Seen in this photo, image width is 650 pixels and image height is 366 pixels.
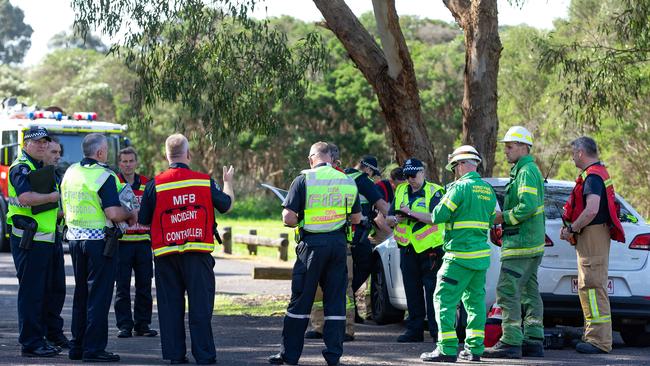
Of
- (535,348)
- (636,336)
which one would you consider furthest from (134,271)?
(636,336)

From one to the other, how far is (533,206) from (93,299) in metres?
3.60

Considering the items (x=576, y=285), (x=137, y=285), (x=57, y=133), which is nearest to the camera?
(x=576, y=285)

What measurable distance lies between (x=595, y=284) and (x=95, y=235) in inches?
165

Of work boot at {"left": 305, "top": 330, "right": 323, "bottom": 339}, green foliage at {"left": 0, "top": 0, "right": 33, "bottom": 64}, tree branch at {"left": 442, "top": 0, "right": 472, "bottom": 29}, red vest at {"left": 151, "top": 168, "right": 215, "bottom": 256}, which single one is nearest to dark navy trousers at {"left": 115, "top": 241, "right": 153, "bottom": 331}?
work boot at {"left": 305, "top": 330, "right": 323, "bottom": 339}

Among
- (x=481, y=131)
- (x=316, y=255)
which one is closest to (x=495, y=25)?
(x=481, y=131)

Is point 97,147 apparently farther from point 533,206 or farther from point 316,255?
point 533,206

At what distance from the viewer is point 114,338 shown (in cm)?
1156

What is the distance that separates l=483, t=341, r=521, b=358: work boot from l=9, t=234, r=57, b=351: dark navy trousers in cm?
364

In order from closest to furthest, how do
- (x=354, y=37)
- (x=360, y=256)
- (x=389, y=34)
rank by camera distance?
(x=360, y=256) < (x=354, y=37) < (x=389, y=34)

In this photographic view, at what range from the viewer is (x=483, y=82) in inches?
611

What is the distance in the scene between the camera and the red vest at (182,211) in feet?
29.9

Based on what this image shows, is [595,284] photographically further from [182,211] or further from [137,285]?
[137,285]

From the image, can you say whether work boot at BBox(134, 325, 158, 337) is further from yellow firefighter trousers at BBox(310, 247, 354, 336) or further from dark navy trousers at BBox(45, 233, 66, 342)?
yellow firefighter trousers at BBox(310, 247, 354, 336)

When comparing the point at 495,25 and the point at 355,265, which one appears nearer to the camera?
the point at 355,265
